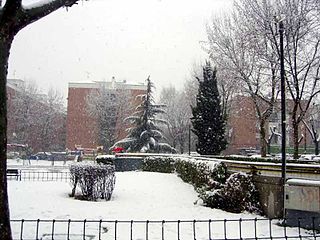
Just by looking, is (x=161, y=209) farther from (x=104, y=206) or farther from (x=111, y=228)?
(x=111, y=228)

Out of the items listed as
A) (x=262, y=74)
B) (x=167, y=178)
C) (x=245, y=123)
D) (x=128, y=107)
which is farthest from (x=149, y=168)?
(x=245, y=123)

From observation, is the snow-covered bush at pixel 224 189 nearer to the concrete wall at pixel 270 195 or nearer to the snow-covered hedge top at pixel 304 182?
the concrete wall at pixel 270 195

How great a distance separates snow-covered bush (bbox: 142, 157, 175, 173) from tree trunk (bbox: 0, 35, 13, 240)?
17.0 metres

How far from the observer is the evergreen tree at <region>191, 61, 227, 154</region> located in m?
29.9

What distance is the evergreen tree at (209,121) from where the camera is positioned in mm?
29875

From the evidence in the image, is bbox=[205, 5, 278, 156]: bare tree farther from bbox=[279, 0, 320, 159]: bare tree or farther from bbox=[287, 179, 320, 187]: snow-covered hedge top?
bbox=[287, 179, 320, 187]: snow-covered hedge top

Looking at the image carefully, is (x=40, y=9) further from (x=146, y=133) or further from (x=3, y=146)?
(x=146, y=133)

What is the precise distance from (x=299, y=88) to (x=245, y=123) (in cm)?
3413

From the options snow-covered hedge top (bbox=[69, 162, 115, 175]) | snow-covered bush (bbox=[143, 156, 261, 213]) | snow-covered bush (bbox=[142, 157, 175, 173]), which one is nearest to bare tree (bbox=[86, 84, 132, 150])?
snow-covered bush (bbox=[142, 157, 175, 173])

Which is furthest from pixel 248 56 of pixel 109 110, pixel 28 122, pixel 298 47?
pixel 28 122

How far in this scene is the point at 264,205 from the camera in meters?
11.2

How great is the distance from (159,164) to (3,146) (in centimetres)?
1916

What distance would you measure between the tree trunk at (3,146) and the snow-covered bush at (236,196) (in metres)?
8.03

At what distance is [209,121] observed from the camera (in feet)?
98.8
